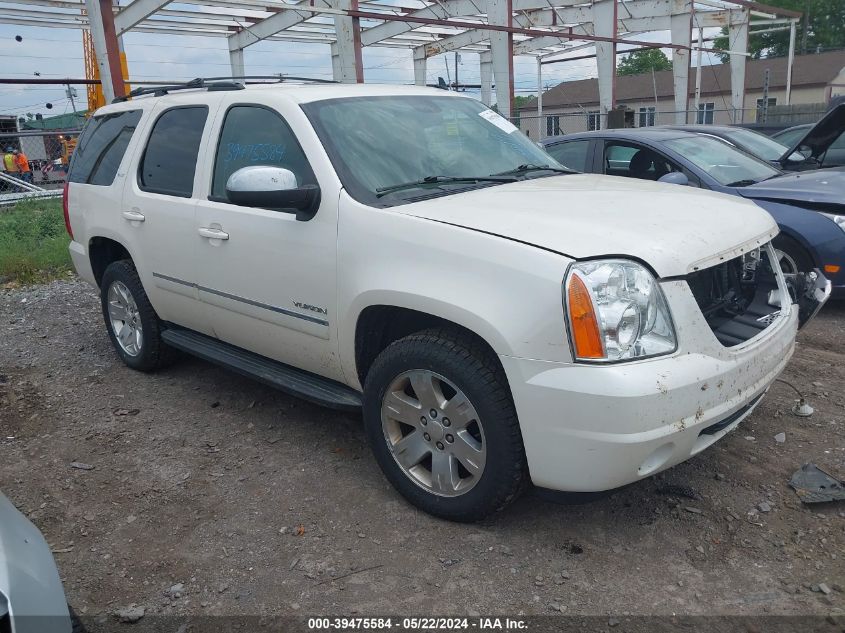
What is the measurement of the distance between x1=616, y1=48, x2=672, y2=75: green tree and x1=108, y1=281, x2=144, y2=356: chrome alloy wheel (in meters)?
68.6

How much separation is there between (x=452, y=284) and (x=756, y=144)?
6735mm

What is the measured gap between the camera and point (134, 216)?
464 centimetres

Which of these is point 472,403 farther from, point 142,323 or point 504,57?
point 504,57

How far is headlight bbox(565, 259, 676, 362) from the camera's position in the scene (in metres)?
2.59

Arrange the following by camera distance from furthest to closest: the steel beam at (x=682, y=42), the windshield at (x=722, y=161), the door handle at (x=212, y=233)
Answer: the steel beam at (x=682, y=42)
the windshield at (x=722, y=161)
the door handle at (x=212, y=233)

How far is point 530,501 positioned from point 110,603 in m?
1.79

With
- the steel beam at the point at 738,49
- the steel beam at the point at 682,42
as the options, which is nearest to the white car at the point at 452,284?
the steel beam at the point at 682,42

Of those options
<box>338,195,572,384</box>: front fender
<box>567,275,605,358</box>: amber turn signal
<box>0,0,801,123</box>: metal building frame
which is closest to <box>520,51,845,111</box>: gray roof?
<box>0,0,801,123</box>: metal building frame

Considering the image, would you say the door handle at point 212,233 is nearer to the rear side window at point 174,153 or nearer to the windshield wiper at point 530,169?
the rear side window at point 174,153

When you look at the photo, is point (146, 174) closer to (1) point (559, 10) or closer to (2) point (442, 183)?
(2) point (442, 183)

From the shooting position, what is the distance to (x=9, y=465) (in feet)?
13.1

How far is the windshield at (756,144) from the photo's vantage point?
7.90m

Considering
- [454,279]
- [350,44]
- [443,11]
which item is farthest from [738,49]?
[454,279]

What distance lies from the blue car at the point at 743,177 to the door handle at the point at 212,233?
3089 mm
